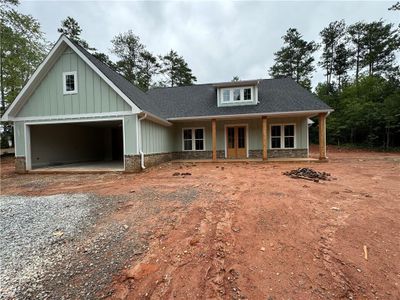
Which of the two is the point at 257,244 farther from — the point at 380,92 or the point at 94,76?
the point at 380,92

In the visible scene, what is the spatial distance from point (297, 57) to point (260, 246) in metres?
32.2

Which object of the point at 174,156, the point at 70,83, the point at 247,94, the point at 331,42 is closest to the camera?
the point at 70,83

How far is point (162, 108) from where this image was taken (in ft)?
48.2

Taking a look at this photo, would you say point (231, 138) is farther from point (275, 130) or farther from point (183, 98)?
point (183, 98)

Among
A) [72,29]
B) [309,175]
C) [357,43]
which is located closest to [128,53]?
[72,29]

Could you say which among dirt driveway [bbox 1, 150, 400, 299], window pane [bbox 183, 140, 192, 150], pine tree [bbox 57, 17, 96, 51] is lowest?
dirt driveway [bbox 1, 150, 400, 299]

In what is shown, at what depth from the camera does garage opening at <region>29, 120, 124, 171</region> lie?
1112cm

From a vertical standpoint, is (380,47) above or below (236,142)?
above

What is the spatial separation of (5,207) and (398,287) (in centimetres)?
672

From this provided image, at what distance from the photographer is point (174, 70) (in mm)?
31078

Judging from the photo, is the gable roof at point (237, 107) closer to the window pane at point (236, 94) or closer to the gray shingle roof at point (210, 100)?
the gray shingle roof at point (210, 100)

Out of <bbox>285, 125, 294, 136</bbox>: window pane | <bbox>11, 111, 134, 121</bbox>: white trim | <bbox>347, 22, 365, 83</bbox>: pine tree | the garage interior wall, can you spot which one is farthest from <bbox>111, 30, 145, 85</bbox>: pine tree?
<bbox>347, 22, 365, 83</bbox>: pine tree

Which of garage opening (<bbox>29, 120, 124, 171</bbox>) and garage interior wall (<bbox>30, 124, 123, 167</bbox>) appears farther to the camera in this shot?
garage interior wall (<bbox>30, 124, 123, 167</bbox>)

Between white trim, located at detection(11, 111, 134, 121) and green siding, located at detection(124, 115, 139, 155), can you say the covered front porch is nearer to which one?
green siding, located at detection(124, 115, 139, 155)
